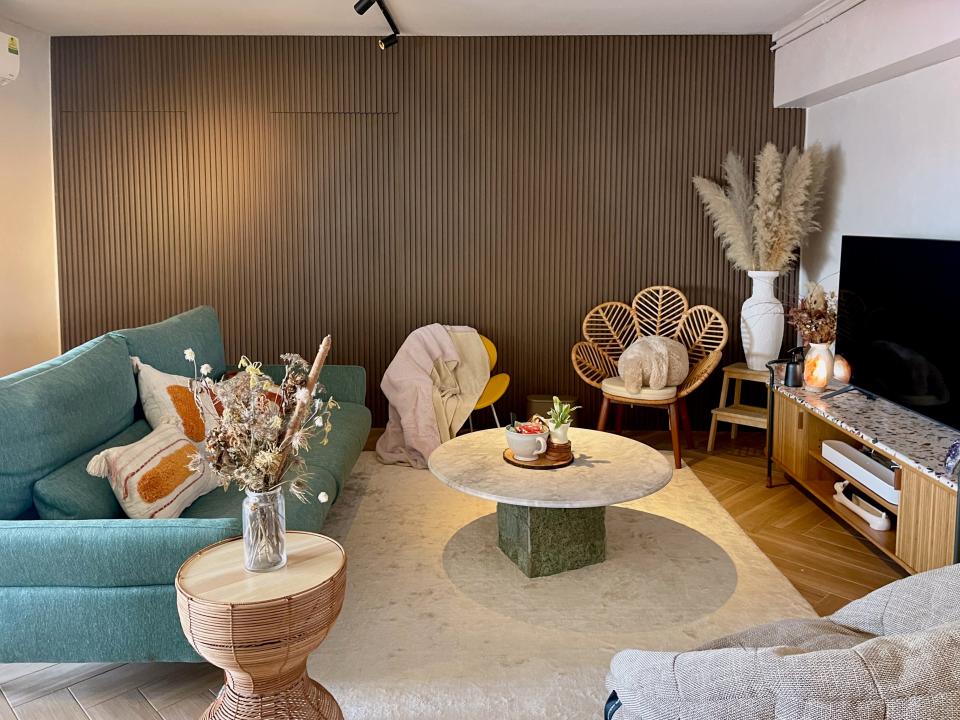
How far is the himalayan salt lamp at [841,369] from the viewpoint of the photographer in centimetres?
421

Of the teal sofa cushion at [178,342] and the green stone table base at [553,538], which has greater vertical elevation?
the teal sofa cushion at [178,342]

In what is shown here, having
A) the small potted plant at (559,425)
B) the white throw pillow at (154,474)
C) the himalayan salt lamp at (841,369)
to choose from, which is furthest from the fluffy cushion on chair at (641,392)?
the white throw pillow at (154,474)

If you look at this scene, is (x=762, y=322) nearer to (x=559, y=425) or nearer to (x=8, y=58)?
(x=559, y=425)

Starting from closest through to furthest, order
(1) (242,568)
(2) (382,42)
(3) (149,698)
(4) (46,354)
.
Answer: (1) (242,568)
(3) (149,698)
(2) (382,42)
(4) (46,354)

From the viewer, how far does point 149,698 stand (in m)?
2.48

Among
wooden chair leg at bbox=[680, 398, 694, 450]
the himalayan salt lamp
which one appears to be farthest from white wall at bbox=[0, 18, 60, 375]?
the himalayan salt lamp

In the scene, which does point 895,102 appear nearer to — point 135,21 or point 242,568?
point 242,568

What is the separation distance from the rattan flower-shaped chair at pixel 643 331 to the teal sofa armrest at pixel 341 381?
1314 mm

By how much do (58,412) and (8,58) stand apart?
8.87ft

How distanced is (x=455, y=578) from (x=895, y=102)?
10.3ft

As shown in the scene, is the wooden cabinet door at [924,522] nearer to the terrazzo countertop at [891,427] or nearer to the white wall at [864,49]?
the terrazzo countertop at [891,427]

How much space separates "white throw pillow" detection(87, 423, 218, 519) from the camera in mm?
2625

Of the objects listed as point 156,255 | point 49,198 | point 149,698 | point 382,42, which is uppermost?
point 382,42

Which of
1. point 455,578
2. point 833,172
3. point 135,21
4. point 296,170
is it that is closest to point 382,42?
point 296,170
